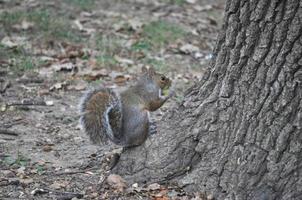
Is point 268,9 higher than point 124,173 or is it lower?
higher

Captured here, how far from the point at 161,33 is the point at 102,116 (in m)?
3.23

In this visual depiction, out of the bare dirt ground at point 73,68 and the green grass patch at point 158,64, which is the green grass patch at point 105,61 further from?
the green grass patch at point 158,64

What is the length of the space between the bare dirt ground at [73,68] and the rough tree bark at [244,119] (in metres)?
0.17

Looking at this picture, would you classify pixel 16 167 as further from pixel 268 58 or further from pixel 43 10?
pixel 43 10

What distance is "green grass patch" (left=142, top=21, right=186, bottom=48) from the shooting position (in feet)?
21.1

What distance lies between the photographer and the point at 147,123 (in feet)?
11.6

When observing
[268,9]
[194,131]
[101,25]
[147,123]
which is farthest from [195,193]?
[101,25]

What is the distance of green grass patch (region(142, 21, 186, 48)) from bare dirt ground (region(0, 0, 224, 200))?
0.01m

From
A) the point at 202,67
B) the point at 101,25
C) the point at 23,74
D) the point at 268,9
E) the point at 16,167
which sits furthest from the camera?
the point at 101,25

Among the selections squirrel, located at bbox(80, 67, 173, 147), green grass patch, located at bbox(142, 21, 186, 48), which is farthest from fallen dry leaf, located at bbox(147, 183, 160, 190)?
green grass patch, located at bbox(142, 21, 186, 48)

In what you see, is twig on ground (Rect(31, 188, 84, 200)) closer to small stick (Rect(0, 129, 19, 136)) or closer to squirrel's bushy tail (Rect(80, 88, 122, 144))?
squirrel's bushy tail (Rect(80, 88, 122, 144))

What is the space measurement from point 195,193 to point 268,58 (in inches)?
31.5

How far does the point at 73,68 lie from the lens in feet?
18.4

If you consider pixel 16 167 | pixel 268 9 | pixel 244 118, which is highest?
pixel 268 9
